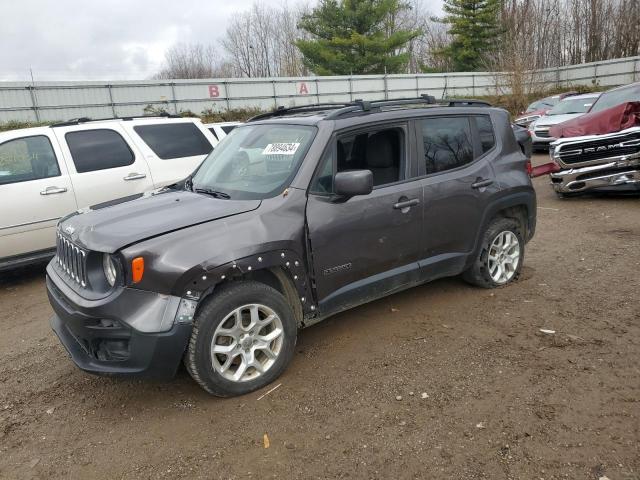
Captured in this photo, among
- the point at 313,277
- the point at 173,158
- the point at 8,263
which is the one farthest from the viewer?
the point at 173,158

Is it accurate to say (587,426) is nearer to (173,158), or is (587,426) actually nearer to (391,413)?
(391,413)

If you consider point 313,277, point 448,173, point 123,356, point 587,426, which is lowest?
point 587,426

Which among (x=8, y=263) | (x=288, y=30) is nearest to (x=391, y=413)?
(x=8, y=263)

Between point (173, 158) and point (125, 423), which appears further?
point (173, 158)

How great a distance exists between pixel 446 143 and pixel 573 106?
41.8ft

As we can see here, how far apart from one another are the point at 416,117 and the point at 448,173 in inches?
21.9

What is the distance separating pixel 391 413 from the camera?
306 centimetres

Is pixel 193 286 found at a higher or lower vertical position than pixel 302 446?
higher

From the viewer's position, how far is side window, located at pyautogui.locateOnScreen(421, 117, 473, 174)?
425 centimetres

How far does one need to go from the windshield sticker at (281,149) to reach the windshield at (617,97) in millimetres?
7820

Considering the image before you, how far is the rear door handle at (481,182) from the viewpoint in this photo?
14.7 ft

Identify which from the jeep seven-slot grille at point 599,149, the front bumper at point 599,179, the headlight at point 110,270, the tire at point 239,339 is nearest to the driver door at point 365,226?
the tire at point 239,339

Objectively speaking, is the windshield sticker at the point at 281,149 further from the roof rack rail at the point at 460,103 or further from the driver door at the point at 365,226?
the roof rack rail at the point at 460,103

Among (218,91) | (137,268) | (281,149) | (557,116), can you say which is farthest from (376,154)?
(218,91)
